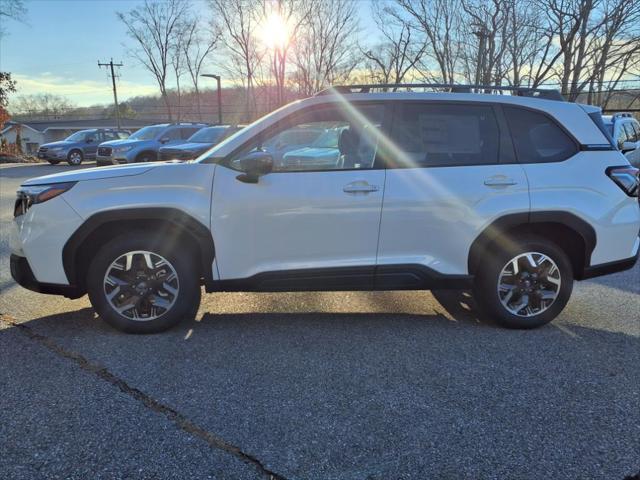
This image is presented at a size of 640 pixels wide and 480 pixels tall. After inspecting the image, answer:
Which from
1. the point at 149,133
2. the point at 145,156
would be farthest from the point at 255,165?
the point at 149,133

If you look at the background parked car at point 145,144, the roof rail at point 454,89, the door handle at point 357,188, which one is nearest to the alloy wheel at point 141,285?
the door handle at point 357,188

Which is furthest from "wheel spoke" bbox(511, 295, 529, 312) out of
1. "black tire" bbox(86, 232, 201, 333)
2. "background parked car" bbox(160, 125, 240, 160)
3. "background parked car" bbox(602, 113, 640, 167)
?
"background parked car" bbox(160, 125, 240, 160)

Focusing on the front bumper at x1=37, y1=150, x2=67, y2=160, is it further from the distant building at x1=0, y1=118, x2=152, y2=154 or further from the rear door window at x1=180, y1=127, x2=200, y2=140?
the distant building at x1=0, y1=118, x2=152, y2=154

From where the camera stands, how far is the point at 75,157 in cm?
2331

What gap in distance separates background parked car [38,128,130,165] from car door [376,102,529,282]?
2190 centimetres

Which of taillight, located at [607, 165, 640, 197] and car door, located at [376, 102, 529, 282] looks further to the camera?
taillight, located at [607, 165, 640, 197]

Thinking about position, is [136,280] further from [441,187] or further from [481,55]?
[481,55]

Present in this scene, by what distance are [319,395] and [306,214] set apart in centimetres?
134

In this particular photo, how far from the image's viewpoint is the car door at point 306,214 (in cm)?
362

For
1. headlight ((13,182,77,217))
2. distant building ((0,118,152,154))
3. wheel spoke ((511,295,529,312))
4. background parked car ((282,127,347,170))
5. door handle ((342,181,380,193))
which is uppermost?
background parked car ((282,127,347,170))

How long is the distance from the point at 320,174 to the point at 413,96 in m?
1.03

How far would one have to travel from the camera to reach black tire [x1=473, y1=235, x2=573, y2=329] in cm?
389

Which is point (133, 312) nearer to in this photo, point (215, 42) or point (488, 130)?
point (488, 130)

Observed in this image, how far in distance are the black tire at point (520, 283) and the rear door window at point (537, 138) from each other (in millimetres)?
671
